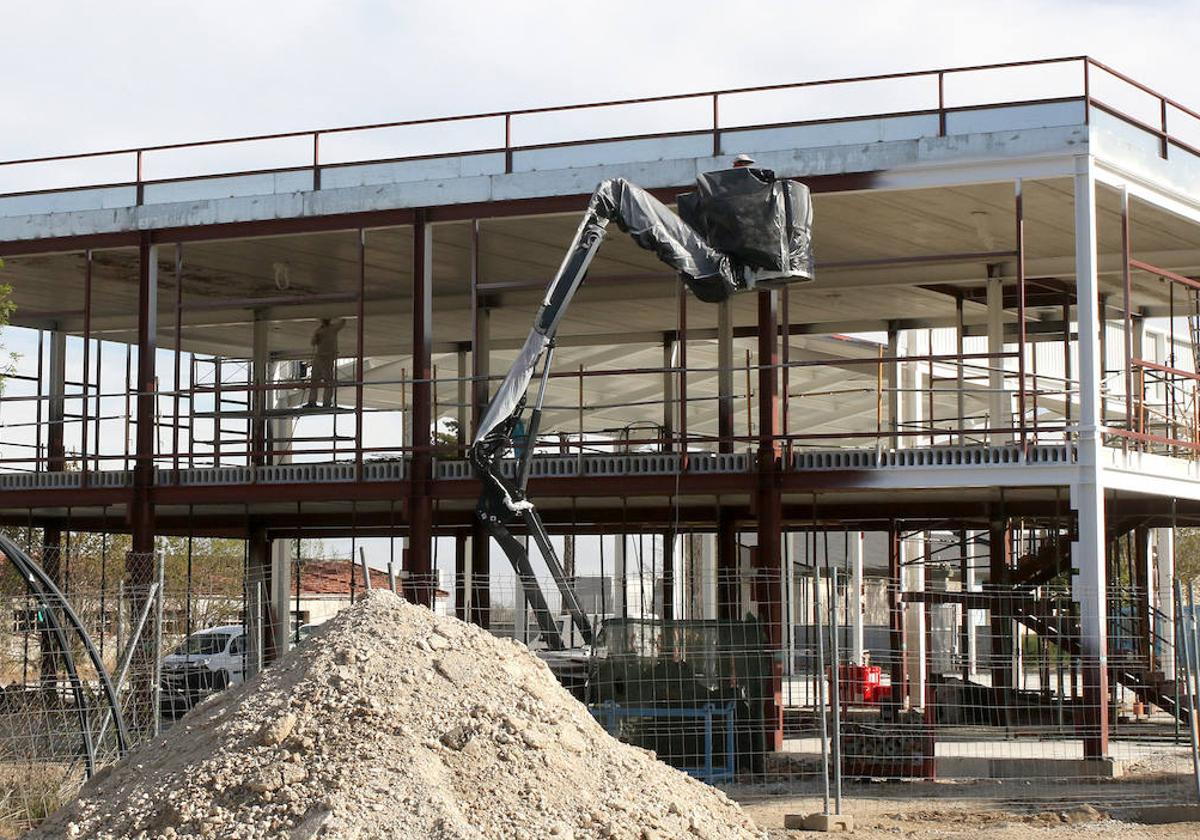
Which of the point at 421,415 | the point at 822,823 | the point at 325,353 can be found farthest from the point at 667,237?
the point at 325,353

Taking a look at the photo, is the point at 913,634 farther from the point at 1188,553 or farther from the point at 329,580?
the point at 329,580

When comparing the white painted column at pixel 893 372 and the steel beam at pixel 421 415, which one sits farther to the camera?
the white painted column at pixel 893 372

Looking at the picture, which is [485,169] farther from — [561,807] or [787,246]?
[561,807]

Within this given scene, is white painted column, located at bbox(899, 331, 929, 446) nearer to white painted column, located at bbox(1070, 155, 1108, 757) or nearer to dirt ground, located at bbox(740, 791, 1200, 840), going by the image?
white painted column, located at bbox(1070, 155, 1108, 757)

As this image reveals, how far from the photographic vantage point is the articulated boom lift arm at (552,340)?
14.8m

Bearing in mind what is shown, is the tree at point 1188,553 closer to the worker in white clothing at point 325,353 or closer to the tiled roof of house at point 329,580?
the tiled roof of house at point 329,580

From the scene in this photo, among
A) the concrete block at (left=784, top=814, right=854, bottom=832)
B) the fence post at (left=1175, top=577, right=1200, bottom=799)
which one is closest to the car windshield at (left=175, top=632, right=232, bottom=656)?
the concrete block at (left=784, top=814, right=854, bottom=832)

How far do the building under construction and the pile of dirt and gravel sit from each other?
2.98 m

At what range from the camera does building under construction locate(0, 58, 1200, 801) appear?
19.0 m

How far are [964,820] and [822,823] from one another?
1.63 meters

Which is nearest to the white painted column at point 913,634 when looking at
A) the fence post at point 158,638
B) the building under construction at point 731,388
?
the building under construction at point 731,388

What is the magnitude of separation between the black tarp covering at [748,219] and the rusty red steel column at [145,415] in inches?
400

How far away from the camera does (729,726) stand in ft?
57.2

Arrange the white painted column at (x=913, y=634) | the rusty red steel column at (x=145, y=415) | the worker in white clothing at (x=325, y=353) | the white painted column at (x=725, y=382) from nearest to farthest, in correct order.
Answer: the white painted column at (x=725, y=382) → the rusty red steel column at (x=145, y=415) → the white painted column at (x=913, y=634) → the worker in white clothing at (x=325, y=353)
